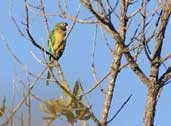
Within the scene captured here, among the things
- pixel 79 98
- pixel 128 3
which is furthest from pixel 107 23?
pixel 79 98

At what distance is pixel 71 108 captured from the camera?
9.10ft

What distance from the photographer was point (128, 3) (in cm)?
348

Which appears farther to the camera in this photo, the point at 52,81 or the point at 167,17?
the point at 167,17

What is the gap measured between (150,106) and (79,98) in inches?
20.9

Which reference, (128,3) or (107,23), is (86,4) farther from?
(128,3)

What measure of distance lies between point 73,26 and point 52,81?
0.53m

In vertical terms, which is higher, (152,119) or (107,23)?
(107,23)

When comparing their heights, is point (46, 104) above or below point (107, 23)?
below

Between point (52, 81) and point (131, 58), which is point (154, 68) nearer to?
point (131, 58)

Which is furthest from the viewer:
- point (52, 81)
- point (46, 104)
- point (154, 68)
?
point (154, 68)

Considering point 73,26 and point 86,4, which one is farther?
point 73,26

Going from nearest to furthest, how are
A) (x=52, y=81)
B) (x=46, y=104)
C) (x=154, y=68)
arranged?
(x=46, y=104)
(x=52, y=81)
(x=154, y=68)

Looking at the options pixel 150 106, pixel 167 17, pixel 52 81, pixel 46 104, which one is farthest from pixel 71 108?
pixel 167 17

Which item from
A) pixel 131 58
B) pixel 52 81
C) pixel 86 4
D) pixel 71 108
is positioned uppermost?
pixel 86 4
